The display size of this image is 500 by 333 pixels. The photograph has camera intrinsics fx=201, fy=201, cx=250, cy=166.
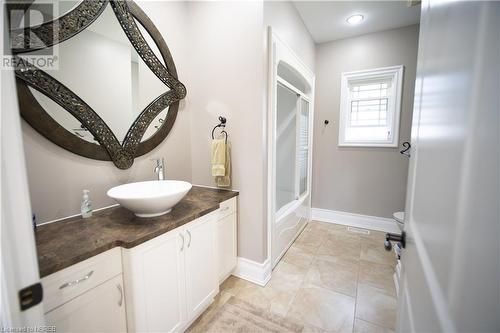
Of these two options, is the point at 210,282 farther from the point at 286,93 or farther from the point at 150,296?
the point at 286,93

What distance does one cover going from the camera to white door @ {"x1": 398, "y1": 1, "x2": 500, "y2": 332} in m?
0.30

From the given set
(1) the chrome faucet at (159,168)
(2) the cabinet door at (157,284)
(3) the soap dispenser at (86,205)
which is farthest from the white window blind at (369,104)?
(3) the soap dispenser at (86,205)

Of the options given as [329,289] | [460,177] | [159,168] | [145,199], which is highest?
[460,177]

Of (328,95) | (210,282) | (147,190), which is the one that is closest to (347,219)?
(328,95)

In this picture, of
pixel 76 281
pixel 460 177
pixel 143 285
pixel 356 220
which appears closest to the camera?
pixel 460 177

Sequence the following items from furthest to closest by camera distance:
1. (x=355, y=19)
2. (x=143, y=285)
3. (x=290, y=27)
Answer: (x=355, y=19)
(x=290, y=27)
(x=143, y=285)

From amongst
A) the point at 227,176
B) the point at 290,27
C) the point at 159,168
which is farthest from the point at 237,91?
the point at 290,27

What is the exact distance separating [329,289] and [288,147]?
173 cm

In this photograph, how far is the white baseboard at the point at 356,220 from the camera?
300 cm

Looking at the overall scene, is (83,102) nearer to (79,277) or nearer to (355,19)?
(79,277)

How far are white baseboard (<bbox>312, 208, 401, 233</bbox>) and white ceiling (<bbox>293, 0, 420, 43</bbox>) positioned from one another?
2698 millimetres

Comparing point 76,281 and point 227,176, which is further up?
point 227,176

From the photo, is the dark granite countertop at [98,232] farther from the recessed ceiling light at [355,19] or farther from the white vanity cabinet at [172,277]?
the recessed ceiling light at [355,19]

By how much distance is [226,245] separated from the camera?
185 cm
